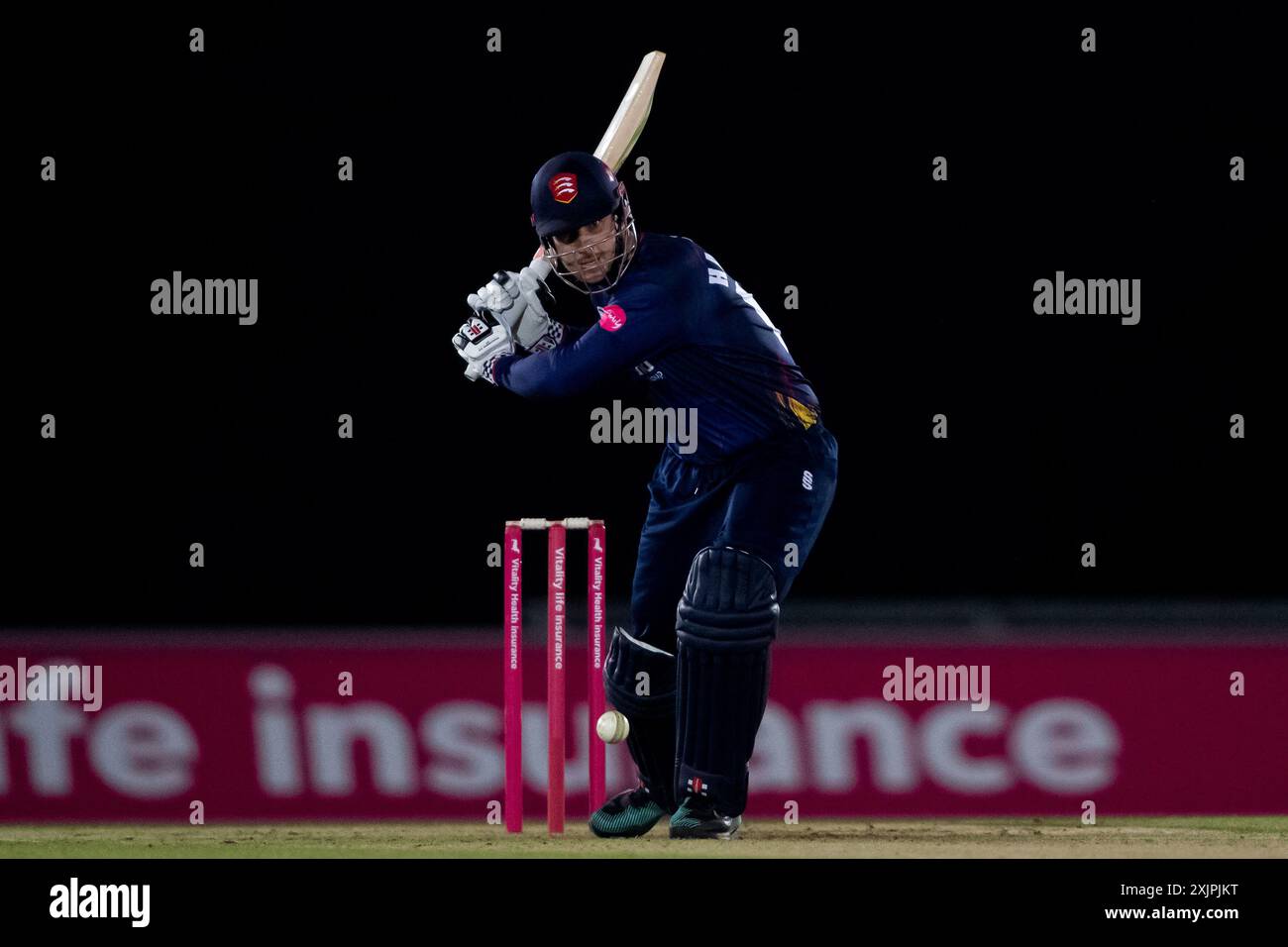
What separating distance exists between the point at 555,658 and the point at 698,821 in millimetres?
632

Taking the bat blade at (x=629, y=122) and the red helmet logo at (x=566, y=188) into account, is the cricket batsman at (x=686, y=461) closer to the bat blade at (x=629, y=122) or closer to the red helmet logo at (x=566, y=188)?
the red helmet logo at (x=566, y=188)

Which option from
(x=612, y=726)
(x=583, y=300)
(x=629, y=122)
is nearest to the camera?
(x=612, y=726)

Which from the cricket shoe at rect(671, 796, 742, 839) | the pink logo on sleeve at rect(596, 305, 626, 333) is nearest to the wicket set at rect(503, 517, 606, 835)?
the cricket shoe at rect(671, 796, 742, 839)

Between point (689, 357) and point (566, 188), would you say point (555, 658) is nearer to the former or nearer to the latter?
point (689, 357)

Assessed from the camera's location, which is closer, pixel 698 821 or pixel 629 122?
pixel 698 821

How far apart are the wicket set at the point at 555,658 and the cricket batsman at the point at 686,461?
13 cm

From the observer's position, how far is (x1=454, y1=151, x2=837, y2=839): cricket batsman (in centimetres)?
540

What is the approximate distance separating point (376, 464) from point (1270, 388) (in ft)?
13.3

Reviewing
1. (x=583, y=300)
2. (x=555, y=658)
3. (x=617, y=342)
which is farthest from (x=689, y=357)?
(x=583, y=300)

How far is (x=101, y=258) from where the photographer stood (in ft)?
32.2

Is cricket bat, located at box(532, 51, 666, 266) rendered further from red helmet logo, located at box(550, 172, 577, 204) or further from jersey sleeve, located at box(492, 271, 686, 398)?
jersey sleeve, located at box(492, 271, 686, 398)

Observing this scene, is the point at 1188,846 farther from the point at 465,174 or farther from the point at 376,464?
the point at 465,174

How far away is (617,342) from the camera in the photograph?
539 cm

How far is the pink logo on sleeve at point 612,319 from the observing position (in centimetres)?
539
